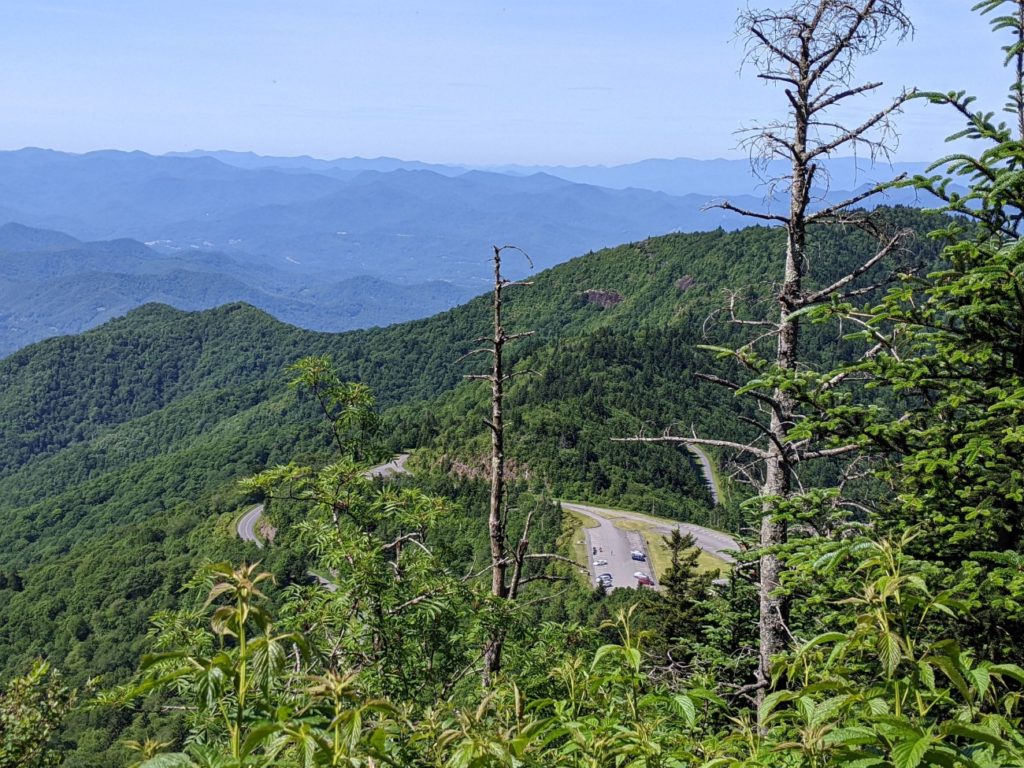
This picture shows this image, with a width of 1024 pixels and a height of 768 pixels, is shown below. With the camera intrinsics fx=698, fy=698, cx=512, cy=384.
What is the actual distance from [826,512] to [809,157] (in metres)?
3.85

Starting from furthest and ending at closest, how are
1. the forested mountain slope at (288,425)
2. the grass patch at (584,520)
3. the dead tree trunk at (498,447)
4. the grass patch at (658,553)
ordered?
the forested mountain slope at (288,425) < the grass patch at (584,520) < the grass patch at (658,553) < the dead tree trunk at (498,447)

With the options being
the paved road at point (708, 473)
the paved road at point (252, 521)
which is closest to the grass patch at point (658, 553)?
the paved road at point (708, 473)

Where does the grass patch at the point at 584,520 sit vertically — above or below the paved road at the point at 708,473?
above

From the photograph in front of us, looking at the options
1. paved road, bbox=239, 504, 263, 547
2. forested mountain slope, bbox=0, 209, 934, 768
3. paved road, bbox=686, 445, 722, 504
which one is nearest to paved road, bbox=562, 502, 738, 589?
forested mountain slope, bbox=0, 209, 934, 768

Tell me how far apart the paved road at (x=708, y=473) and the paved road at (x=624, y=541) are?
19.5 m

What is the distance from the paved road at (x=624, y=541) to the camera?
197 ft

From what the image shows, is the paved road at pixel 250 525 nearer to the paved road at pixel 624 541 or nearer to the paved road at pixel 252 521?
the paved road at pixel 252 521

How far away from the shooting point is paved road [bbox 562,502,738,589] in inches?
2368

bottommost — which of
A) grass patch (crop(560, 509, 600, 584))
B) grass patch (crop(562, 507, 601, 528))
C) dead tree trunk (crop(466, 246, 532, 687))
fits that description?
grass patch (crop(562, 507, 601, 528))

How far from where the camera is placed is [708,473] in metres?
101

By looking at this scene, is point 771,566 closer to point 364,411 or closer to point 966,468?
point 966,468

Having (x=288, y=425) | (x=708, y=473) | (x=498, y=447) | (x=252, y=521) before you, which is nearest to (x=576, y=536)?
(x=708, y=473)

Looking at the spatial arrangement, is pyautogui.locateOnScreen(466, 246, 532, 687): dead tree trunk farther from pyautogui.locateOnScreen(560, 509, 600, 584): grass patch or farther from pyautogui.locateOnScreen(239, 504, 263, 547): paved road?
pyautogui.locateOnScreen(239, 504, 263, 547): paved road

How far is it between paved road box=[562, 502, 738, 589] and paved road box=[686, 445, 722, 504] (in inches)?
768
